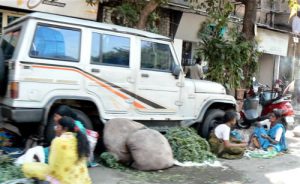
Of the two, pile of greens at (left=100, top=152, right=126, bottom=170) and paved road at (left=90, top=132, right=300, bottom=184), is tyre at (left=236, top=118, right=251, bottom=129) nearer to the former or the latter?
paved road at (left=90, top=132, right=300, bottom=184)

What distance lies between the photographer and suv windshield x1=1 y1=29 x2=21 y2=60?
6.56 metres

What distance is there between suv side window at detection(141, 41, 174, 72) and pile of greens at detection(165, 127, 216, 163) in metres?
1.17

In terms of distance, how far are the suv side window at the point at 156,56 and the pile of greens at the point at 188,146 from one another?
1168 mm

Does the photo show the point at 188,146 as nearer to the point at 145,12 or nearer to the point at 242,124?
the point at 145,12

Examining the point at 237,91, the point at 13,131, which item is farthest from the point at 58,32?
the point at 237,91

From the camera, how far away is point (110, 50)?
7148 mm

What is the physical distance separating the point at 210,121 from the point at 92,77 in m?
2.87

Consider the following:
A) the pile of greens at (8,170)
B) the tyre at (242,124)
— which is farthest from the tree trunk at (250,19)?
the pile of greens at (8,170)

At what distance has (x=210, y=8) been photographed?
1138cm

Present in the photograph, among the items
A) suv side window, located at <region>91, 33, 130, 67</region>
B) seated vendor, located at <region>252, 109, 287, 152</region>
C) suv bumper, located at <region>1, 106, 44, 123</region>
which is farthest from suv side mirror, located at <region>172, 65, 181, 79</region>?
suv bumper, located at <region>1, 106, 44, 123</region>

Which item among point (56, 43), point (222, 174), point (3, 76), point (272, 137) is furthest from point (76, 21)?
point (272, 137)

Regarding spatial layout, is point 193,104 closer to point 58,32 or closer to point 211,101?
point 211,101

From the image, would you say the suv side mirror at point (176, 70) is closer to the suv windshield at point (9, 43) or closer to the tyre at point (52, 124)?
the tyre at point (52, 124)

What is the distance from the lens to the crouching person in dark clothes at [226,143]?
25.6ft
